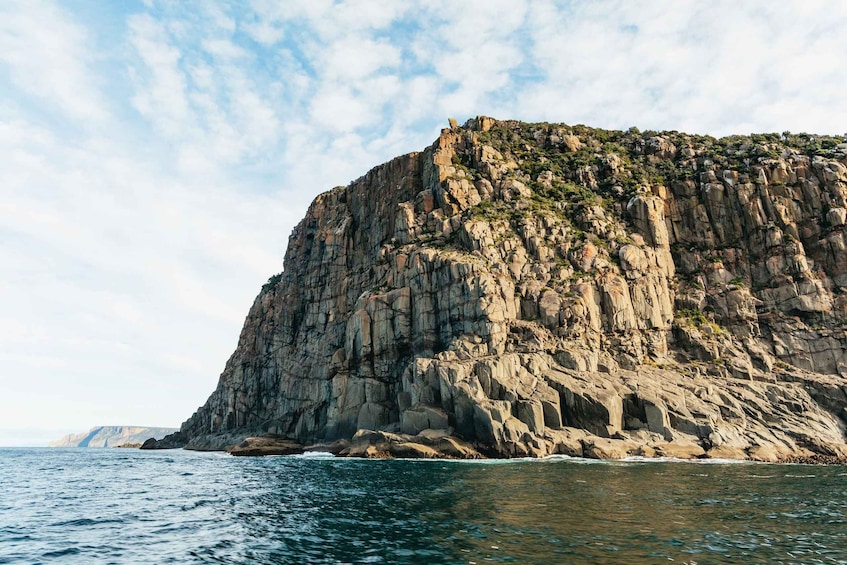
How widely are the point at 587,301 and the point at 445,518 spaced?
2500 inches

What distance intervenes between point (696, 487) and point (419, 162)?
9697 cm

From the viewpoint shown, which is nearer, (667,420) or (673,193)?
(667,420)

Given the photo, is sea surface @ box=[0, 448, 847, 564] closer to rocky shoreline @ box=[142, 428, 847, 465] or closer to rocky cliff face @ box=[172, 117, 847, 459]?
rocky shoreline @ box=[142, 428, 847, 465]

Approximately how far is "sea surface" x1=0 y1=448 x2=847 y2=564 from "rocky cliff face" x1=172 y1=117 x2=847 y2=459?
71.0ft

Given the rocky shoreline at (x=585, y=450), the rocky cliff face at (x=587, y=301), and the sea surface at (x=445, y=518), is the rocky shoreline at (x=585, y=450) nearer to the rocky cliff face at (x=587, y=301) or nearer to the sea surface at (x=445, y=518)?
the rocky cliff face at (x=587, y=301)

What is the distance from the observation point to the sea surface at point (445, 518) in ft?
69.2

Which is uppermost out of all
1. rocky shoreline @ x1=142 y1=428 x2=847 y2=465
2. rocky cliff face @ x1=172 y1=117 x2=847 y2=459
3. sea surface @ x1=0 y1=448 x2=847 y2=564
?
rocky cliff face @ x1=172 y1=117 x2=847 y2=459

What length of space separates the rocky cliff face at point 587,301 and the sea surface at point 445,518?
71.0ft

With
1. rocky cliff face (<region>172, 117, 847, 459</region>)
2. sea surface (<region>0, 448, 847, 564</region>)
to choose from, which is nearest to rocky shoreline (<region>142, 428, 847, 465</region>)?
rocky cliff face (<region>172, 117, 847, 459</region>)

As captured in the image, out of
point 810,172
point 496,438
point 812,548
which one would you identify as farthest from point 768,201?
point 812,548

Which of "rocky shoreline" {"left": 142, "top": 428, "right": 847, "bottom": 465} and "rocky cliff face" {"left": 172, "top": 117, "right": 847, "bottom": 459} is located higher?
"rocky cliff face" {"left": 172, "top": 117, "right": 847, "bottom": 459}

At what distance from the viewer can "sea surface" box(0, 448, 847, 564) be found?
69.2ft

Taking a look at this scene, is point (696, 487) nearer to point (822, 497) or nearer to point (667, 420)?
point (822, 497)

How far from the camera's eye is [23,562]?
21016 millimetres
